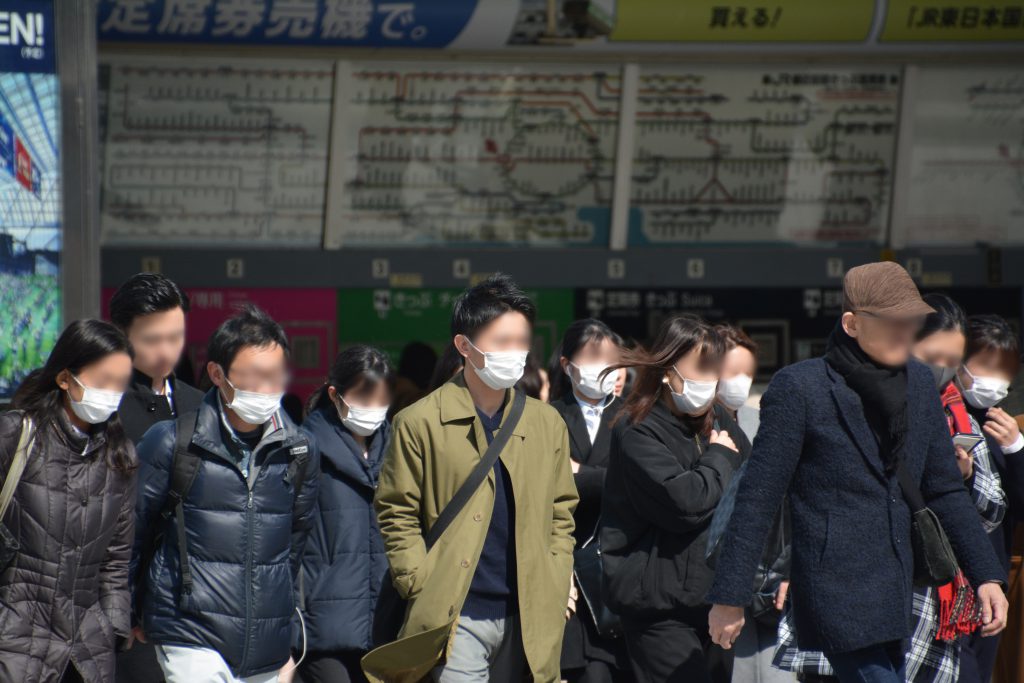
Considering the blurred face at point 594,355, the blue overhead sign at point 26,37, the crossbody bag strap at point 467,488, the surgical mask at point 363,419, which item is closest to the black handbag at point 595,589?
the blurred face at point 594,355

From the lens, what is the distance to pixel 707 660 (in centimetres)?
502

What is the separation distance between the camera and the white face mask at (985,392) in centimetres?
525

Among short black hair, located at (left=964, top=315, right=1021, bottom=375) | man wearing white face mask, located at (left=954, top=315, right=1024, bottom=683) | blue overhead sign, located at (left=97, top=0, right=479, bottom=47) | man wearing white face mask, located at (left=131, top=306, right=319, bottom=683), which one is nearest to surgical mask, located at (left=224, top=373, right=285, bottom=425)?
man wearing white face mask, located at (left=131, top=306, right=319, bottom=683)

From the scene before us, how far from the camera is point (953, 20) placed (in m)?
8.14

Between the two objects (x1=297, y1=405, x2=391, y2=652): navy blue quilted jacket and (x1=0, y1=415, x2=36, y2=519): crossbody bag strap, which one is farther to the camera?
(x1=297, y1=405, x2=391, y2=652): navy blue quilted jacket

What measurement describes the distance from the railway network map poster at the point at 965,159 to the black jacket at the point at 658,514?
4259 mm

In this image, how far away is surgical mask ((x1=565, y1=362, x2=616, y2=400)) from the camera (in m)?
5.76

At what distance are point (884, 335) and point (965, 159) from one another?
5168 millimetres

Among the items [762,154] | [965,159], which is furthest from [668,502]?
[965,159]

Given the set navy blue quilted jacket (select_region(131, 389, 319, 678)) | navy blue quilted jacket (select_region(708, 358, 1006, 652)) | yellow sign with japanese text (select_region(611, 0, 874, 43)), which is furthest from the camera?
yellow sign with japanese text (select_region(611, 0, 874, 43))

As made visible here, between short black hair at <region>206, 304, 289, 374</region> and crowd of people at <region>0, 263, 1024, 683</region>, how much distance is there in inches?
0.4

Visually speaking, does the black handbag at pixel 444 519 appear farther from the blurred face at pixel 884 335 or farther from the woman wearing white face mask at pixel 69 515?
the blurred face at pixel 884 335

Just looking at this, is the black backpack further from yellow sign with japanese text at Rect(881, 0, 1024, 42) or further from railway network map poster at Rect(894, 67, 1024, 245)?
railway network map poster at Rect(894, 67, 1024, 245)

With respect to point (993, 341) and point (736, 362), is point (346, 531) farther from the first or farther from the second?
point (993, 341)
